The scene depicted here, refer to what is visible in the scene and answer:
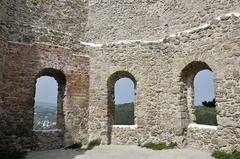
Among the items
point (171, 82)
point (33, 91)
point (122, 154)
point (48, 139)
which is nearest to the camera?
point (122, 154)

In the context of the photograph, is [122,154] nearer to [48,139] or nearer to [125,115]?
[48,139]

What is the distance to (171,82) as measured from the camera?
1131 cm

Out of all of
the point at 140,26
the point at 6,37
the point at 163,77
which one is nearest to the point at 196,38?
the point at 163,77

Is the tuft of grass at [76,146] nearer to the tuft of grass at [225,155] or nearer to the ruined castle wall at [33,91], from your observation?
the ruined castle wall at [33,91]

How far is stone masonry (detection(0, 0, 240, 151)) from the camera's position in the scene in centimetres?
959

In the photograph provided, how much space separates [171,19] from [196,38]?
301 centimetres

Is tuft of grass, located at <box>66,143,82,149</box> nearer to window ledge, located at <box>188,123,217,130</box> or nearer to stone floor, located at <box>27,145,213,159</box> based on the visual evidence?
stone floor, located at <box>27,145,213,159</box>

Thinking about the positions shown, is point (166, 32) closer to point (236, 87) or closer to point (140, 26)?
point (140, 26)

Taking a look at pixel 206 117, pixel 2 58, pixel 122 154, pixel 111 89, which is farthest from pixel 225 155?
pixel 206 117

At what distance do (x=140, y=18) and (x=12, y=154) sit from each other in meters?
8.35

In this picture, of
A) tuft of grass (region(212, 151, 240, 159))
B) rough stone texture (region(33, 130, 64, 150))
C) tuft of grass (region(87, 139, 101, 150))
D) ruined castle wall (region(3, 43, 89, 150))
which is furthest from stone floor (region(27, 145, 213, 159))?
tuft of grass (region(87, 139, 101, 150))

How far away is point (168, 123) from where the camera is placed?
1128 cm

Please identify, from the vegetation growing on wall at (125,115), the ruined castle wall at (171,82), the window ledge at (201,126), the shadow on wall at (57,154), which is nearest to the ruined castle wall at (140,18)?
the ruined castle wall at (171,82)

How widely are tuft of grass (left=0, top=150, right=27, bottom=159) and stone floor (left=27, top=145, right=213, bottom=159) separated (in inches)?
9.1
